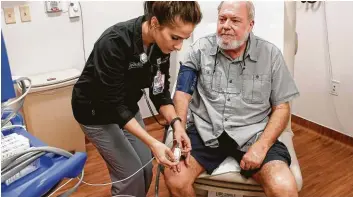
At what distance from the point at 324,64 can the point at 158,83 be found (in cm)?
151

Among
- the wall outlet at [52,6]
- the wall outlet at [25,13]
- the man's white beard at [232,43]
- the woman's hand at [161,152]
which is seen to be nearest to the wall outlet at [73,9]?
the wall outlet at [52,6]

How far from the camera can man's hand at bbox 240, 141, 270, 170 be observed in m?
1.58

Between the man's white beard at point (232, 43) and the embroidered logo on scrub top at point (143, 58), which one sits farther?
the man's white beard at point (232, 43)

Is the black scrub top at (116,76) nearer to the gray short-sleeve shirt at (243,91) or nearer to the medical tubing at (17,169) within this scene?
the gray short-sleeve shirt at (243,91)

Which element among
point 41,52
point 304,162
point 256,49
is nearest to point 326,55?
point 304,162

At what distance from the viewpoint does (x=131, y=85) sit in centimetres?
150

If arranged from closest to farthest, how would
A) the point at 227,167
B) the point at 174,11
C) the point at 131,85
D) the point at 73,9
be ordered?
the point at 174,11
the point at 131,85
the point at 227,167
the point at 73,9

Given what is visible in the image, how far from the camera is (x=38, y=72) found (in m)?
2.51

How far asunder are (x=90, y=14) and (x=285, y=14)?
1.35m

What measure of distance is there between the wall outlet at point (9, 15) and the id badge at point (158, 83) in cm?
122

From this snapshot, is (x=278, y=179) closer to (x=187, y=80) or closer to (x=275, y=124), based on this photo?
(x=275, y=124)

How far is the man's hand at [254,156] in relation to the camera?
158 cm

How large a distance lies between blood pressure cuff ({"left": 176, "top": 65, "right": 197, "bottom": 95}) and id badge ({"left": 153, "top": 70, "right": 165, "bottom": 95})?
212 mm

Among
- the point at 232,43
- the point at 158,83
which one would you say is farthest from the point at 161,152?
the point at 232,43
